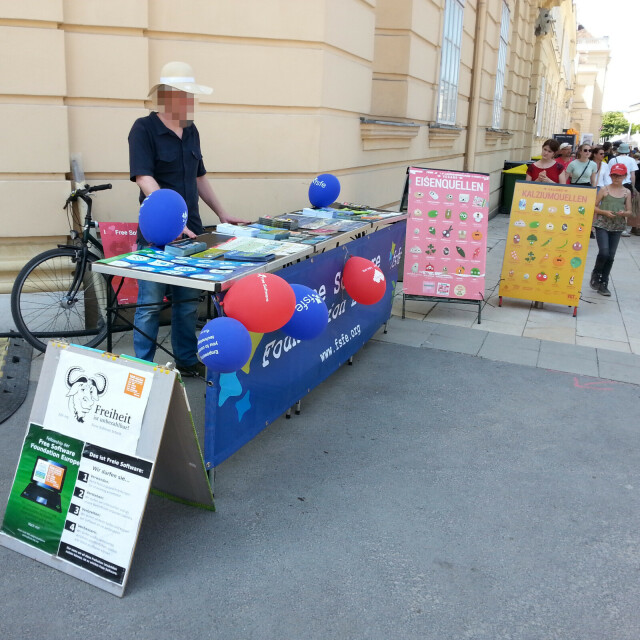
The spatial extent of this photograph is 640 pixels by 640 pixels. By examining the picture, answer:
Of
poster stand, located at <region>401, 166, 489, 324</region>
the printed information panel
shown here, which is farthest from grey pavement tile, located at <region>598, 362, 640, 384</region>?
the printed information panel

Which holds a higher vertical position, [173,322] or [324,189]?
[324,189]

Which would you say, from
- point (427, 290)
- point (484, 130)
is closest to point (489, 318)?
point (427, 290)

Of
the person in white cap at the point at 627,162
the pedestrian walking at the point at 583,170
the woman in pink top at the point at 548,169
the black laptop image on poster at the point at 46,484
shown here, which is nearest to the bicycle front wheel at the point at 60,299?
the black laptop image on poster at the point at 46,484

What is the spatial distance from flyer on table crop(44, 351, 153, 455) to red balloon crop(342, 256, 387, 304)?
1.99 meters

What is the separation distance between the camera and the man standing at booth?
3861 millimetres

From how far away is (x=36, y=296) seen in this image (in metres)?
5.02

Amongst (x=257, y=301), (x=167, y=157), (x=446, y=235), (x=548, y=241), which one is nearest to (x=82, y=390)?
(x=257, y=301)

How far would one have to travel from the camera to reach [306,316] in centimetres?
340

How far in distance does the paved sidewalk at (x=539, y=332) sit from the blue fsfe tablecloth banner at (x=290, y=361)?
38.6 inches

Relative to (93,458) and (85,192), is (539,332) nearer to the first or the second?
(85,192)

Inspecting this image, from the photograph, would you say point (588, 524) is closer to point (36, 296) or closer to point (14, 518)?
point (14, 518)

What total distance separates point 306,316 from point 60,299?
2.50 meters

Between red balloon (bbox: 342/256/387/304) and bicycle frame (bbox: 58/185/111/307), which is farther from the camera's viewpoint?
bicycle frame (bbox: 58/185/111/307)

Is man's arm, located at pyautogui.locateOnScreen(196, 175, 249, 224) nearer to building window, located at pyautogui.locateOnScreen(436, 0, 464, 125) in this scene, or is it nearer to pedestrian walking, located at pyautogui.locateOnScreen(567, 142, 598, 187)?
building window, located at pyautogui.locateOnScreen(436, 0, 464, 125)
